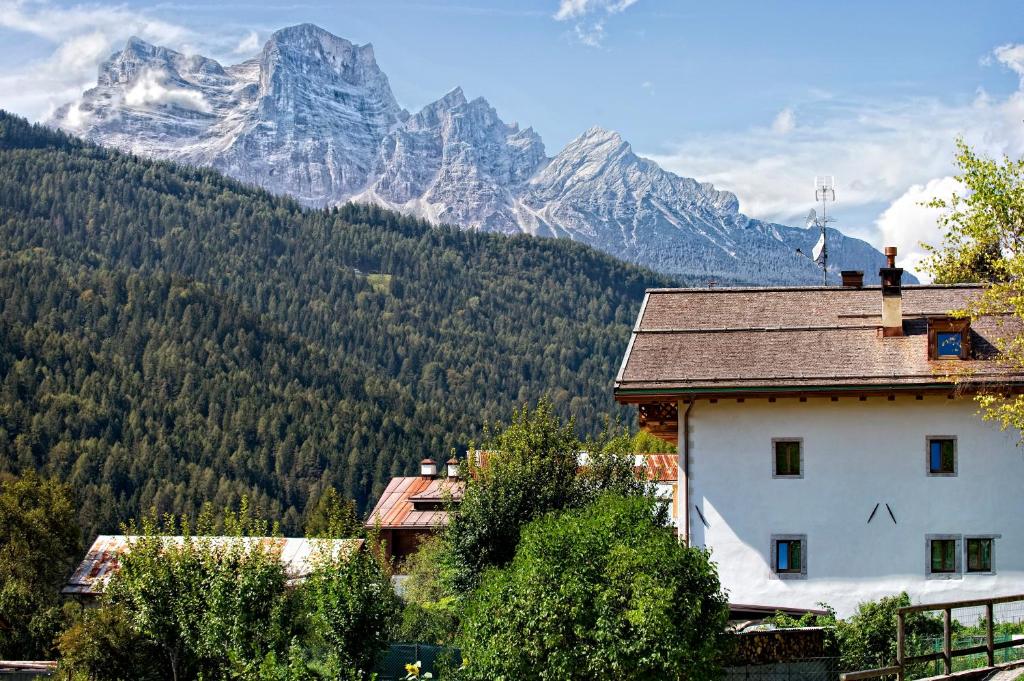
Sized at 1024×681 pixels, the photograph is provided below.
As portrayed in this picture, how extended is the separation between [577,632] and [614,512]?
4034mm

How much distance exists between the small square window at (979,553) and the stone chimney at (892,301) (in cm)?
554

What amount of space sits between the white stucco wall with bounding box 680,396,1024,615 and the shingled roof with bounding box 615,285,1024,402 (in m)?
0.85

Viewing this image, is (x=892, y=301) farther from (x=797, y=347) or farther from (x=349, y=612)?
(x=349, y=612)

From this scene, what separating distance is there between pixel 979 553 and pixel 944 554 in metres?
0.87

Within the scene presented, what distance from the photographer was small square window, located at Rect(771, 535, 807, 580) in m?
33.6

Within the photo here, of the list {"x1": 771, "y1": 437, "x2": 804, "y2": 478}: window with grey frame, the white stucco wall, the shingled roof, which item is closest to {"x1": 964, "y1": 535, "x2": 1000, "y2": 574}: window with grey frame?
the white stucco wall

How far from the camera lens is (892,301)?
3509cm

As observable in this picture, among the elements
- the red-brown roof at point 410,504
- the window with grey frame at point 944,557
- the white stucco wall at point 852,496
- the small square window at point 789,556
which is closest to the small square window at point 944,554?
the window with grey frame at point 944,557

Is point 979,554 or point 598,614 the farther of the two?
point 979,554

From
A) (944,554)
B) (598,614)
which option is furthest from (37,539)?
(598,614)

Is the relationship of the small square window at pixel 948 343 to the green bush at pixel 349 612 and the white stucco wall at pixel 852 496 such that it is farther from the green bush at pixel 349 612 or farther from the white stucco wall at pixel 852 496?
the green bush at pixel 349 612

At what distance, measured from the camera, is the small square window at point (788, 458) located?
34.2 m

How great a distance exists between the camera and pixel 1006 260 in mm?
29797

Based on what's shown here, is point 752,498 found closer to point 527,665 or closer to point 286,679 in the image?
point 527,665
